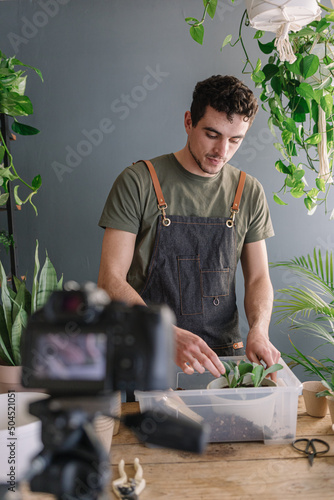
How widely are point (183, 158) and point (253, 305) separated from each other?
74 cm

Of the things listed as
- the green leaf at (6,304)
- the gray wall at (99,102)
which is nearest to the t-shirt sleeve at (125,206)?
the green leaf at (6,304)

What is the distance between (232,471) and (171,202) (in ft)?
3.83

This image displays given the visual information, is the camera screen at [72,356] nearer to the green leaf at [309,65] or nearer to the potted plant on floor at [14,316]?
the potted plant on floor at [14,316]

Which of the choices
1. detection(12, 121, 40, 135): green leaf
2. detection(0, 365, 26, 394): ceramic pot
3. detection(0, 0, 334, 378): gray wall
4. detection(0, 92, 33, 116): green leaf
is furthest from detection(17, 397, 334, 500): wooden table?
detection(0, 0, 334, 378): gray wall

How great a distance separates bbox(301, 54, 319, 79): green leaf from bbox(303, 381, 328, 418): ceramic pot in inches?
42.6

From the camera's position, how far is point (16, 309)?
1499 millimetres

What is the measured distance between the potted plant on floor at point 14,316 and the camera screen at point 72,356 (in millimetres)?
771

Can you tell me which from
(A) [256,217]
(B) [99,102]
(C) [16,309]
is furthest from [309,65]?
(B) [99,102]

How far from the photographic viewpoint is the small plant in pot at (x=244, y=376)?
3.96 feet

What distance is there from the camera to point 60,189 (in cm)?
291

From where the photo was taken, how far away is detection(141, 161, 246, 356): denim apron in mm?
1932

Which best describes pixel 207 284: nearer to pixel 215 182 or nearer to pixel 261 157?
pixel 215 182

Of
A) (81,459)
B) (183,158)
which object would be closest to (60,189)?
(183,158)

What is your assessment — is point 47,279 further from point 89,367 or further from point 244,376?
point 89,367
